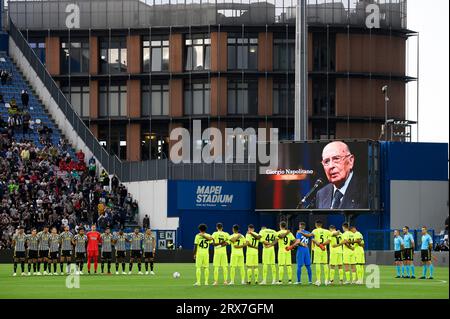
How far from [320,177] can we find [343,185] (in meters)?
1.60

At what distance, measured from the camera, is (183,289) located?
160 ft

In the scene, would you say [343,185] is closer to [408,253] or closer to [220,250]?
[408,253]

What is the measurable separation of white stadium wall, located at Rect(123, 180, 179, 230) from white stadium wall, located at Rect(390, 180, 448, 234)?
14.0 metres

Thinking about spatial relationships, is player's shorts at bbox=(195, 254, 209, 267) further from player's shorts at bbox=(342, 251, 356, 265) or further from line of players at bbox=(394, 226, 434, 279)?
line of players at bbox=(394, 226, 434, 279)

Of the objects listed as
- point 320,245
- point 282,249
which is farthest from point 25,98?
point 320,245

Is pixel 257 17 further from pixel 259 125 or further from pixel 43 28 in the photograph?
pixel 43 28

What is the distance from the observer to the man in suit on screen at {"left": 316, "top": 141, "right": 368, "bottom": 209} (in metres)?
84.8

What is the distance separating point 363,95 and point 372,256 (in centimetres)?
3285

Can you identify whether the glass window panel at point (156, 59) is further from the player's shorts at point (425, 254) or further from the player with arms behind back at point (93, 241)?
the player's shorts at point (425, 254)

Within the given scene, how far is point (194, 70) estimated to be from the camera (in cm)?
10912

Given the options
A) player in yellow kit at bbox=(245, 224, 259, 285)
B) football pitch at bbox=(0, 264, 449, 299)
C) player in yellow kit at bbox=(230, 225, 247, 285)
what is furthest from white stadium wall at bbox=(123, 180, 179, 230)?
player in yellow kit at bbox=(230, 225, 247, 285)

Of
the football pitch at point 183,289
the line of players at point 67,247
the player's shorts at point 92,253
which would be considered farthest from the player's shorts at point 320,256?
the player's shorts at point 92,253

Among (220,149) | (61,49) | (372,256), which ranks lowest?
(372,256)

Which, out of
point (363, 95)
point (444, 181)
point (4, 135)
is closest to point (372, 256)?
point (444, 181)
